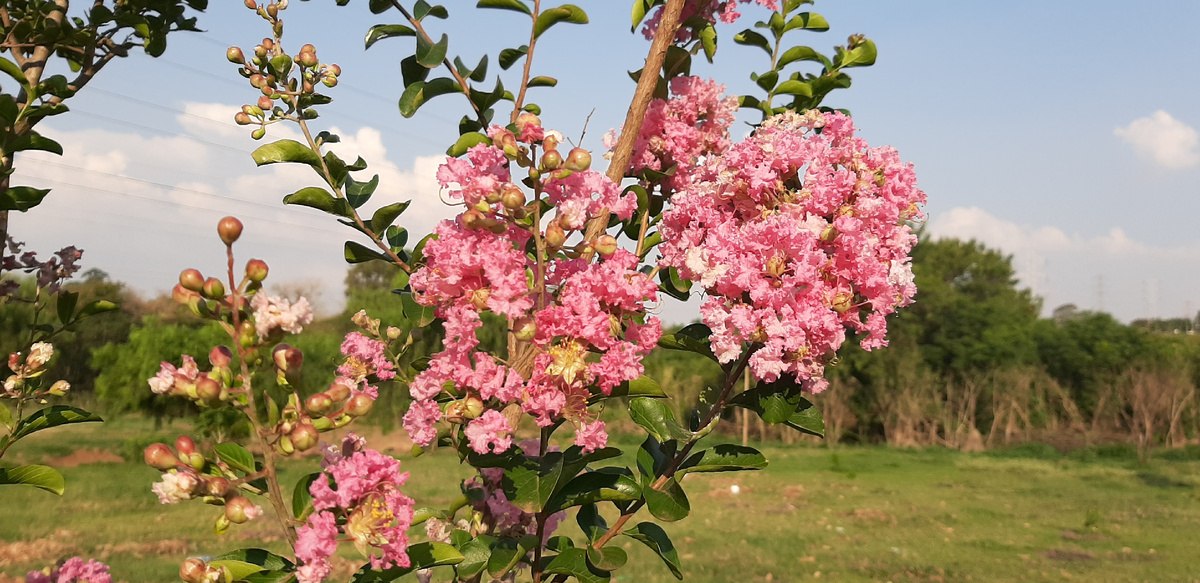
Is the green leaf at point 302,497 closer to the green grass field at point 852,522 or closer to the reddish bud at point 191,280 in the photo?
the reddish bud at point 191,280

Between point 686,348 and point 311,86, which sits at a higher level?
point 311,86

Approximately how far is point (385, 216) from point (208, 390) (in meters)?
0.50

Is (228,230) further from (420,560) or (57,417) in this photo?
(57,417)

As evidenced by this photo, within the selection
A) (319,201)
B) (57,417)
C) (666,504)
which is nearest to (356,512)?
(666,504)

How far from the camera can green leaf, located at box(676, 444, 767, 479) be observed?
126 centimetres

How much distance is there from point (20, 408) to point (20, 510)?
10.2 m

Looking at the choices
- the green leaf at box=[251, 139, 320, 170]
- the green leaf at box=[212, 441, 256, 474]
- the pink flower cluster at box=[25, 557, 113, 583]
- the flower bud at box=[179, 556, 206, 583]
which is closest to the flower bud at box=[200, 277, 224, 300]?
the green leaf at box=[212, 441, 256, 474]

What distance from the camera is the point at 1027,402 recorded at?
680 inches

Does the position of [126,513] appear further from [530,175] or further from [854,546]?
[530,175]

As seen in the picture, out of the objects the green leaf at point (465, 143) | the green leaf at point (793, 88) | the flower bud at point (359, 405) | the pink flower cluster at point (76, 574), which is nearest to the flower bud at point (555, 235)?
the green leaf at point (465, 143)

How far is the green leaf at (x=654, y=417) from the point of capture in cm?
123

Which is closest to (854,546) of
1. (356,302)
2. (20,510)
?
(20,510)

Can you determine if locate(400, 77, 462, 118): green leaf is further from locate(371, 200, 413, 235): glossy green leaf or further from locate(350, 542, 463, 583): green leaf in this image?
locate(350, 542, 463, 583): green leaf

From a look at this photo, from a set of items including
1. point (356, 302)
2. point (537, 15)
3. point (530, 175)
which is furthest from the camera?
point (356, 302)
